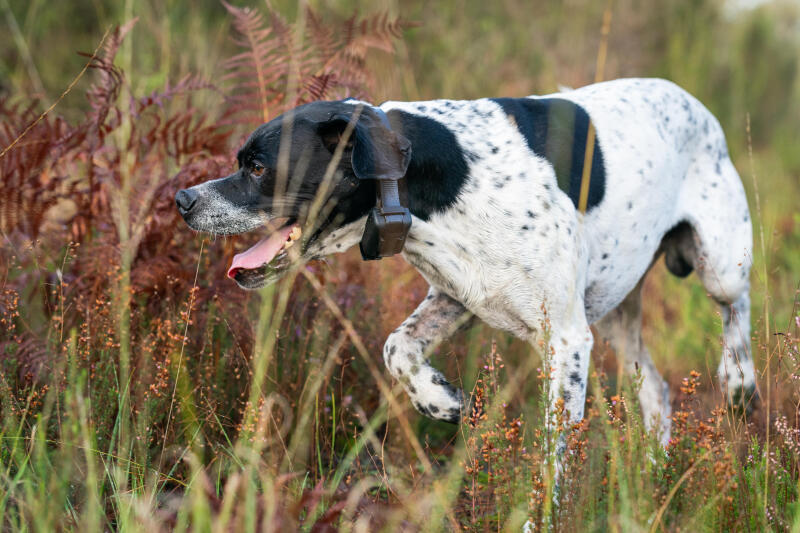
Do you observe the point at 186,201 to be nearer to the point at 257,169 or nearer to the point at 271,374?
the point at 257,169

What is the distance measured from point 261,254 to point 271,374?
2.37 ft

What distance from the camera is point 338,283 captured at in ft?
13.7

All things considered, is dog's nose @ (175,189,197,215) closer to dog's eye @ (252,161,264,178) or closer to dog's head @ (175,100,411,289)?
dog's head @ (175,100,411,289)

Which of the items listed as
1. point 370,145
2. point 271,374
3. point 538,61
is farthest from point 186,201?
point 538,61

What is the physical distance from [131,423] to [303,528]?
1.10 meters

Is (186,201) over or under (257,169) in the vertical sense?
under

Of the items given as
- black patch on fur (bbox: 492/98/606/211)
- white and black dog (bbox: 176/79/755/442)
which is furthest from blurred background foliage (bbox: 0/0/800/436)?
black patch on fur (bbox: 492/98/606/211)

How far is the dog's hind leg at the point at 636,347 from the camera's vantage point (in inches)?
157

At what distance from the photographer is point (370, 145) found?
9.10 feet

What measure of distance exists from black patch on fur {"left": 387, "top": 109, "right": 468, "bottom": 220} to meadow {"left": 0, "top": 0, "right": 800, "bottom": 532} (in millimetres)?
518

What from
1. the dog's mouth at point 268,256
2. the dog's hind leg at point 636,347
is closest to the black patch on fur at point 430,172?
the dog's mouth at point 268,256

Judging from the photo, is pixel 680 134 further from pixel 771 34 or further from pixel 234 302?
pixel 771 34

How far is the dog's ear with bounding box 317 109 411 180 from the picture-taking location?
9.03 ft

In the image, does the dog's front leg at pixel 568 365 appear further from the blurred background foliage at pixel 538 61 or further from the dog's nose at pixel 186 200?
the dog's nose at pixel 186 200
